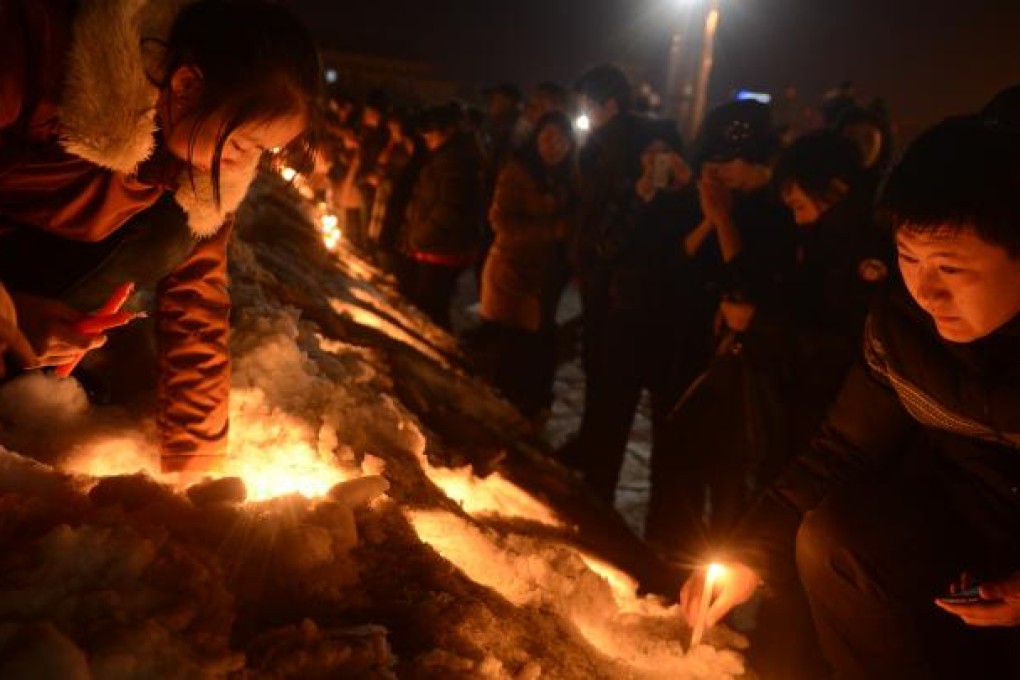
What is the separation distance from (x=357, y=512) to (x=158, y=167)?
107cm

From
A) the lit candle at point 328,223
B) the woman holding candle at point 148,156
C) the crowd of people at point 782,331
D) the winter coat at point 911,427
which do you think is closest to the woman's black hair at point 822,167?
the crowd of people at point 782,331

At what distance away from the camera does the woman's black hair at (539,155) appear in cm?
509

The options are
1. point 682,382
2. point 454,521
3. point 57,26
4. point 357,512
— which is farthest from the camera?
point 682,382

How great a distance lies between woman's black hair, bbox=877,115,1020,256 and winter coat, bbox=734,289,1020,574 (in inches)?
11.0

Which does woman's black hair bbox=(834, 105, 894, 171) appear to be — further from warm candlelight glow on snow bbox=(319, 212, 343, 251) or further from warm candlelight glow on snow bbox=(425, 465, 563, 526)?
warm candlelight glow on snow bbox=(319, 212, 343, 251)

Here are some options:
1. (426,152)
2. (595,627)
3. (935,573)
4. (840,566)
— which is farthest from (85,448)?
(426,152)

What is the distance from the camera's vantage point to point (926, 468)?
2229mm

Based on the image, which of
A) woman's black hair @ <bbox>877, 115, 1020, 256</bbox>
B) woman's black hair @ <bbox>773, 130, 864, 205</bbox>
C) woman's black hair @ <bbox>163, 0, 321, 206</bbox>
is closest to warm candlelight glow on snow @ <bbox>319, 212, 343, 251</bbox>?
woman's black hair @ <bbox>773, 130, 864, 205</bbox>

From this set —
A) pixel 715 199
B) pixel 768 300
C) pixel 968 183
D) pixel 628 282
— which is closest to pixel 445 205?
pixel 628 282

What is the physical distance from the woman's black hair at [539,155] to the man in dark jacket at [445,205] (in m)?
1.05

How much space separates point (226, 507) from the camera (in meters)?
1.84

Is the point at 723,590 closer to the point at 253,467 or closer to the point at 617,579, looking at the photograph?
the point at 617,579

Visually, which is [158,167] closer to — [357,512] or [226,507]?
[226,507]

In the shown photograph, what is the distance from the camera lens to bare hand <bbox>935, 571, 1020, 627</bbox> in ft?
5.62
